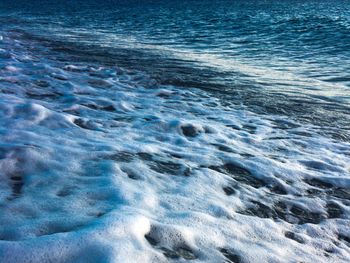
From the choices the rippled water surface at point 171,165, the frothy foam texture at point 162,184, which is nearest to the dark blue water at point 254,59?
the rippled water surface at point 171,165

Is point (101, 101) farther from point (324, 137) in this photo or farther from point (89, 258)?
point (89, 258)

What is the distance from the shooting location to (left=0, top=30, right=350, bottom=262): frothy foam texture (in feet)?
9.09

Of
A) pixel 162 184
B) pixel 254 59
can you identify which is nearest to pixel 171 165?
pixel 162 184

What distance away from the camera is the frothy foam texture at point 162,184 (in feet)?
9.09

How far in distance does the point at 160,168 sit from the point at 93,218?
127cm

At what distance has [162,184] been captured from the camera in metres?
3.77

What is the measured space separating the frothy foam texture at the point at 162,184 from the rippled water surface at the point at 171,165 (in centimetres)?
1

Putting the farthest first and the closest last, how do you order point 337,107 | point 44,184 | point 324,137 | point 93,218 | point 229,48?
point 229,48, point 337,107, point 324,137, point 44,184, point 93,218

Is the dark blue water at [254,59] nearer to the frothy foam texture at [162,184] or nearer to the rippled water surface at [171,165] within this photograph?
the rippled water surface at [171,165]

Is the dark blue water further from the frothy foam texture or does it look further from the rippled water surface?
the frothy foam texture

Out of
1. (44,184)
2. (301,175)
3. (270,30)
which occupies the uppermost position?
(44,184)

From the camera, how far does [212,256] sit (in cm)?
277

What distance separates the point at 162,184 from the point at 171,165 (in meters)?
0.50

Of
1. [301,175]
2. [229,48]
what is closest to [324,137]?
[301,175]
